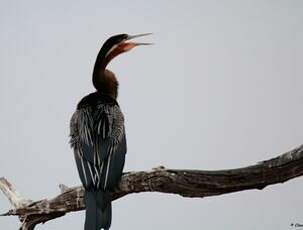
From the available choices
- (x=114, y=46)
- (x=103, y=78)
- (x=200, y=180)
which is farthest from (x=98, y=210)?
(x=114, y=46)

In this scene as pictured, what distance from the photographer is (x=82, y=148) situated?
2.34m

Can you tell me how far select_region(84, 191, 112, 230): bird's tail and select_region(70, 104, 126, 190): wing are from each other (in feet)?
0.10

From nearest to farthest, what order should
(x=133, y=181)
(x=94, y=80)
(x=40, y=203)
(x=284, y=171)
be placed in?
(x=284, y=171)
(x=133, y=181)
(x=40, y=203)
(x=94, y=80)

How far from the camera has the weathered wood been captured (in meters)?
2.07

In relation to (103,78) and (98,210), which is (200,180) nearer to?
(98,210)

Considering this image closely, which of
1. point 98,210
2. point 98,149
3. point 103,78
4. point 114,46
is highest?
point 114,46

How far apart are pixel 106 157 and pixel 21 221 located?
538 mm

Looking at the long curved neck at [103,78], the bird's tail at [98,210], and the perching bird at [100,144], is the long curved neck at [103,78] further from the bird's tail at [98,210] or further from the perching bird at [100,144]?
the bird's tail at [98,210]

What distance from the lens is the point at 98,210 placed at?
214cm

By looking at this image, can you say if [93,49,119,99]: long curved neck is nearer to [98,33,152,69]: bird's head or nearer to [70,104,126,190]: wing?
[98,33,152,69]: bird's head

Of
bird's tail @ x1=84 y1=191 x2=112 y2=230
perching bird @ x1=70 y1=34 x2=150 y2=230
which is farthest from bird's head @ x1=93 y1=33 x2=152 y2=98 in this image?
bird's tail @ x1=84 y1=191 x2=112 y2=230

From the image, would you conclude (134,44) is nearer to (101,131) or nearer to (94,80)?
(94,80)

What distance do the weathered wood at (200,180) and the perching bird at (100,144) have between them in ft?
0.30

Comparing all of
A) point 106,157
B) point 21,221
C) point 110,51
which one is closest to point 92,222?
point 106,157
